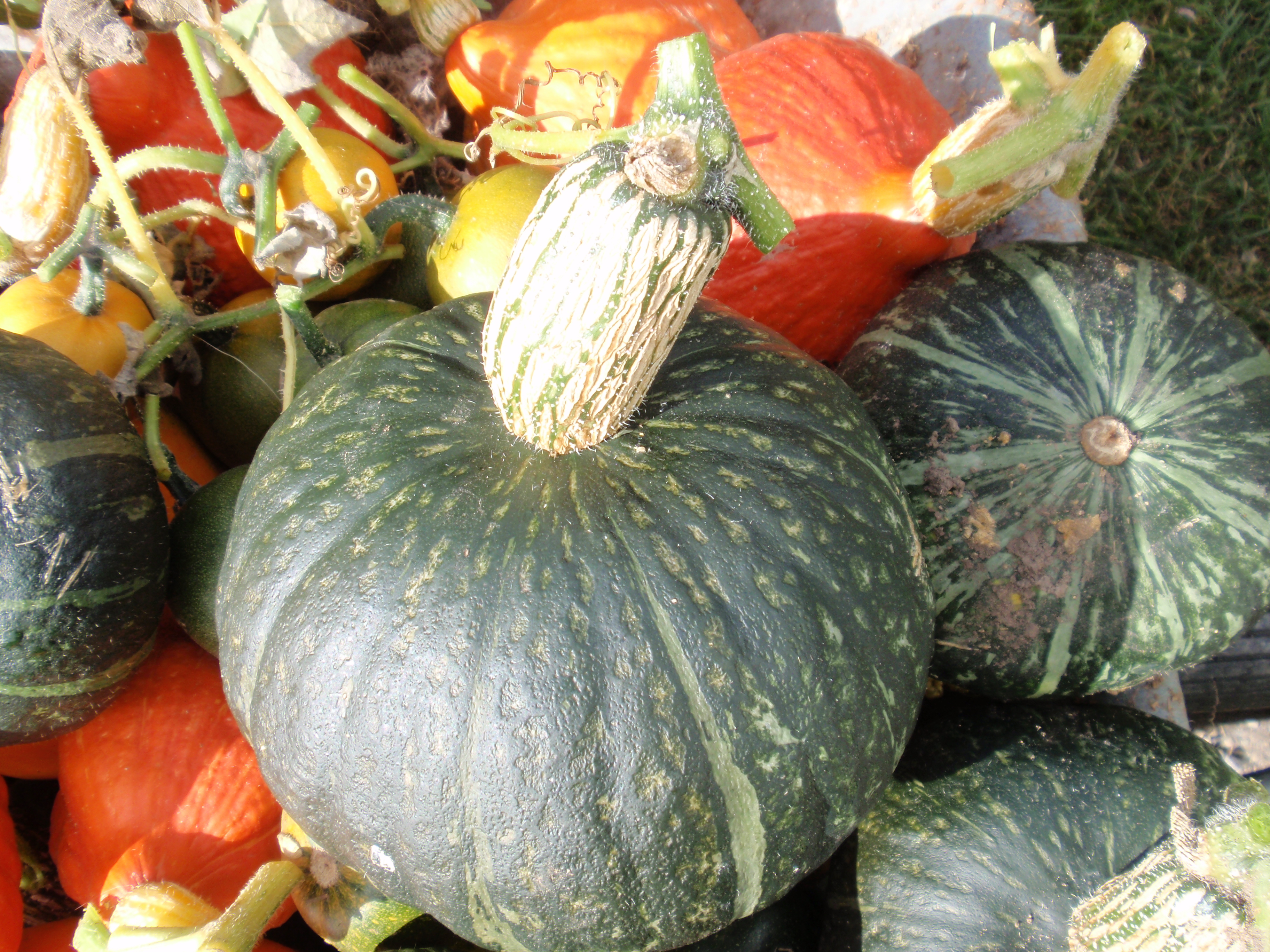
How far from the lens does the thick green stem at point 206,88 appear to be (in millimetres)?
1479

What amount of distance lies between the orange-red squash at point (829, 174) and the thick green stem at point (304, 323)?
2.25 ft

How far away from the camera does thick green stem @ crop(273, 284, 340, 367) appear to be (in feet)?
4.65

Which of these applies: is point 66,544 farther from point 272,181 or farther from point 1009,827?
point 1009,827

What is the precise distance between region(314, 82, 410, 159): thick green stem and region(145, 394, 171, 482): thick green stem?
2.15 ft

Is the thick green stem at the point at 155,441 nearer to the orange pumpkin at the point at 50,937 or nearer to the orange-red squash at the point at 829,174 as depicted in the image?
the orange pumpkin at the point at 50,937

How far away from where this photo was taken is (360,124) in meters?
1.70

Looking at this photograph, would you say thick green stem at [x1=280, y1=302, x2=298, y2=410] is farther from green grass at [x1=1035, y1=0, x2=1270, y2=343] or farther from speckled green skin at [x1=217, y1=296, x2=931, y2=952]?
green grass at [x1=1035, y1=0, x2=1270, y2=343]

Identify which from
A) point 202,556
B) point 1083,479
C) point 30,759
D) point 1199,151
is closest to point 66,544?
point 202,556

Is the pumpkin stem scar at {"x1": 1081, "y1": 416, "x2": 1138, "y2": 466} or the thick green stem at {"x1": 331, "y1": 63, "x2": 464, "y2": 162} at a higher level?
the thick green stem at {"x1": 331, "y1": 63, "x2": 464, "y2": 162}

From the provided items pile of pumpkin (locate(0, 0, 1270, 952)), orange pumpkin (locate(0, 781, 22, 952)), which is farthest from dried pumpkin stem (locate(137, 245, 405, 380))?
orange pumpkin (locate(0, 781, 22, 952))

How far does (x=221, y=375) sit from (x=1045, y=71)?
1.56 meters

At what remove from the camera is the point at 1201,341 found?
4.77 ft

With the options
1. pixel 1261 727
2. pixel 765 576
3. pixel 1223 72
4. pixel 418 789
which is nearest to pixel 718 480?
pixel 765 576

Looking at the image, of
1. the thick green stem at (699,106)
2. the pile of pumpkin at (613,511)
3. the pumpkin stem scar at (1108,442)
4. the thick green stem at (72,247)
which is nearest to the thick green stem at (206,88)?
the pile of pumpkin at (613,511)
